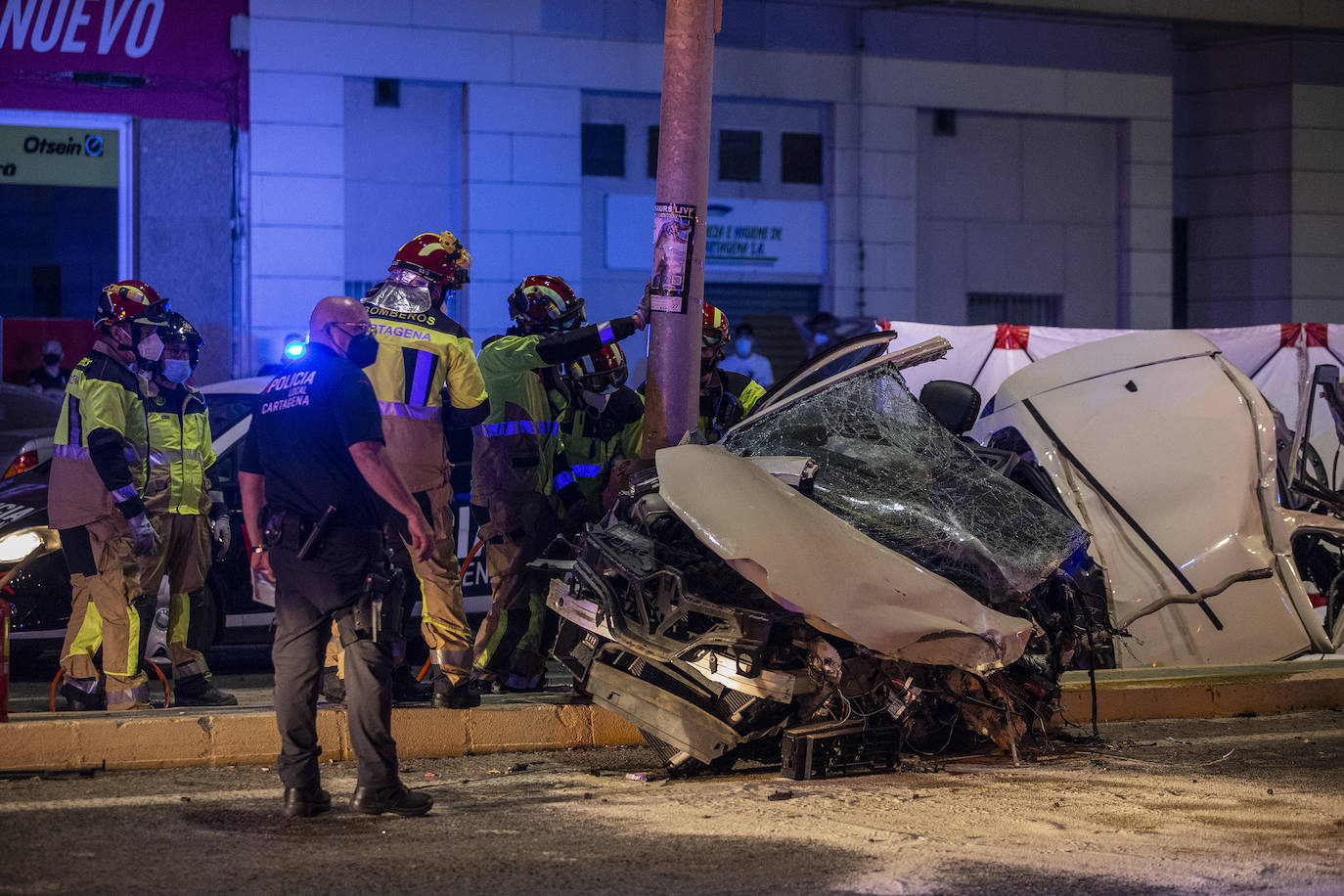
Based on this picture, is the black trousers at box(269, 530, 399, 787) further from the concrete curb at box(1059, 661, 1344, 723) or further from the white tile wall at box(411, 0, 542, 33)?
the white tile wall at box(411, 0, 542, 33)

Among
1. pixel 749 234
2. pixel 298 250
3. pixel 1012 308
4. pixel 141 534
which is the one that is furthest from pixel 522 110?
pixel 141 534

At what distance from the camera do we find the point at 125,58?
15.6m

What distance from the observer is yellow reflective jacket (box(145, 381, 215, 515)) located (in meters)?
7.46

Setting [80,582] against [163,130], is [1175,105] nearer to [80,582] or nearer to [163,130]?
[163,130]

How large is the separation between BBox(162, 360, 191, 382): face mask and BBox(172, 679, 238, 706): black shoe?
1.49m

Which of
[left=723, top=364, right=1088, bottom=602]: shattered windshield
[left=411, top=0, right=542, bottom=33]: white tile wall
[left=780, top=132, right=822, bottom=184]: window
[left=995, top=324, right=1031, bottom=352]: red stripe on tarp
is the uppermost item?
[left=411, top=0, right=542, bottom=33]: white tile wall

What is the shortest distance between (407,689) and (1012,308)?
13.2m

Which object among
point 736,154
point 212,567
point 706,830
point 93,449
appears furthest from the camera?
point 736,154

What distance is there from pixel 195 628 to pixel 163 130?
9357mm

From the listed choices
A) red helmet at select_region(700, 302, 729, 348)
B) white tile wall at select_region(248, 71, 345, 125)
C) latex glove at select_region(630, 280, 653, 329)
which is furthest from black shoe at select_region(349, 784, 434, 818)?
Answer: white tile wall at select_region(248, 71, 345, 125)

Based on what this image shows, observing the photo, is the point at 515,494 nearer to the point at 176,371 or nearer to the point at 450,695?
the point at 450,695

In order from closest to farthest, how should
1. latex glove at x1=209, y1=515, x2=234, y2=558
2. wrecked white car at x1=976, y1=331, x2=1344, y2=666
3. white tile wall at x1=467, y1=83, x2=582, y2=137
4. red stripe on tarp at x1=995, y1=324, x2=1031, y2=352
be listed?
wrecked white car at x1=976, y1=331, x2=1344, y2=666
latex glove at x1=209, y1=515, x2=234, y2=558
red stripe on tarp at x1=995, y1=324, x2=1031, y2=352
white tile wall at x1=467, y1=83, x2=582, y2=137

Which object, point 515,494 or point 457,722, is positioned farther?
point 515,494

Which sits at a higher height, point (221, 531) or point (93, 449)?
point (93, 449)
